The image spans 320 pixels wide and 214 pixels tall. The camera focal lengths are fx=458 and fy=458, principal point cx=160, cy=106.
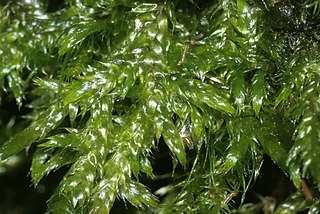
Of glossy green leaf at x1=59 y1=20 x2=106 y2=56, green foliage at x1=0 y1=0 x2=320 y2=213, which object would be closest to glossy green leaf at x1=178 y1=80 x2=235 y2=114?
green foliage at x1=0 y1=0 x2=320 y2=213

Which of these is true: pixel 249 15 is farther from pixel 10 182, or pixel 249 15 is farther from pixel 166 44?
pixel 10 182

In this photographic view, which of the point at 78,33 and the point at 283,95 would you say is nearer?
the point at 283,95

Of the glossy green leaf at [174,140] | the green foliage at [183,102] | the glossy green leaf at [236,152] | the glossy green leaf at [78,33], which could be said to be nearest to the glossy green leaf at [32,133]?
the green foliage at [183,102]

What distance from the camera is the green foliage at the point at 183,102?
3.12 ft

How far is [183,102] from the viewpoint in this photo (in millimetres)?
996

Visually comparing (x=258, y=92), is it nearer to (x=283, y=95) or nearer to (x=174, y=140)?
(x=283, y=95)

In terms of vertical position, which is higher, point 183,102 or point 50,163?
point 183,102

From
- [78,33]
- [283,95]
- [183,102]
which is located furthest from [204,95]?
[78,33]

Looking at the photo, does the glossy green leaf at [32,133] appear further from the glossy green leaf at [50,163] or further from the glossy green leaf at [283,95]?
the glossy green leaf at [283,95]

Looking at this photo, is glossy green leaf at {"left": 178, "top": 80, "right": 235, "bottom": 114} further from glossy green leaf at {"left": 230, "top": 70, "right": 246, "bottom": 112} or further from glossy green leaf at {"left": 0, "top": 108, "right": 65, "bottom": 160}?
glossy green leaf at {"left": 0, "top": 108, "right": 65, "bottom": 160}

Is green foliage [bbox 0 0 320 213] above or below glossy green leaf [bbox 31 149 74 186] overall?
above

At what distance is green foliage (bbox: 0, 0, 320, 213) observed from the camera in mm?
950

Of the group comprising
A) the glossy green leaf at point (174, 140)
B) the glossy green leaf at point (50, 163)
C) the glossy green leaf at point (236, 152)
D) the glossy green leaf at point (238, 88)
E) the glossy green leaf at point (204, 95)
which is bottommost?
the glossy green leaf at point (50, 163)

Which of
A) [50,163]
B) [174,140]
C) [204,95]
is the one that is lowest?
[50,163]
